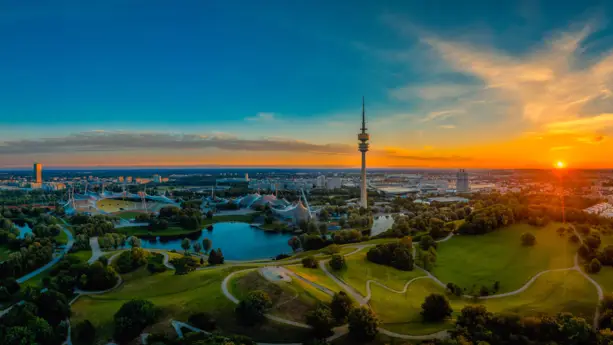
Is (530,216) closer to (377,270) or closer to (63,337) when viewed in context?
(377,270)

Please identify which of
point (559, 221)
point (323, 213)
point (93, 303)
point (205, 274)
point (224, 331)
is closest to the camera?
point (224, 331)

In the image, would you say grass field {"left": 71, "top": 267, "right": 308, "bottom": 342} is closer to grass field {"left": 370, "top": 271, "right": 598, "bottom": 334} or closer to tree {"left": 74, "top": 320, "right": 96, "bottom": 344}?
tree {"left": 74, "top": 320, "right": 96, "bottom": 344}

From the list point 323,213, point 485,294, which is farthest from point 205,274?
point 323,213

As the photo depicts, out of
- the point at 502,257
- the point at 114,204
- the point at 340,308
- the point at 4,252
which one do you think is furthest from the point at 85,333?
the point at 114,204

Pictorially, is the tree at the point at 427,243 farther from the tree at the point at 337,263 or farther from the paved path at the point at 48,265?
the paved path at the point at 48,265

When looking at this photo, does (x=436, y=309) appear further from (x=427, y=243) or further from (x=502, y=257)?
(x=502, y=257)
